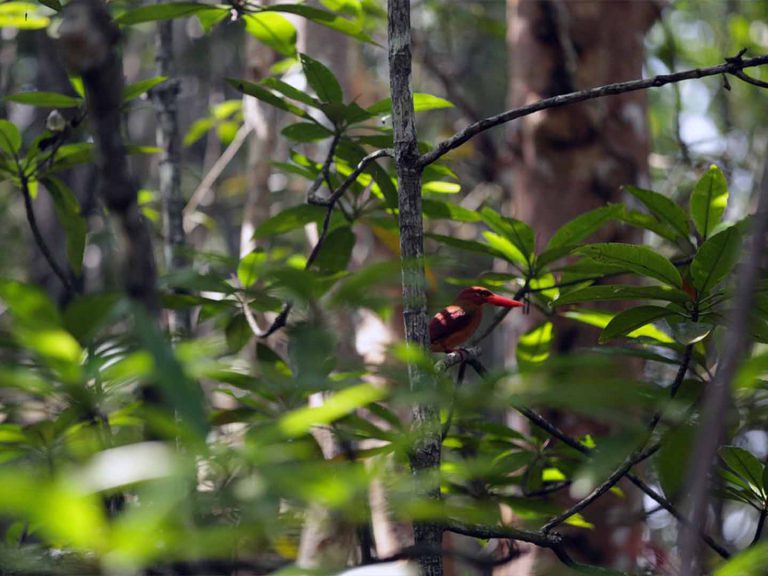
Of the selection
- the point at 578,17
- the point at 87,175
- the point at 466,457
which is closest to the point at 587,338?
the point at 466,457

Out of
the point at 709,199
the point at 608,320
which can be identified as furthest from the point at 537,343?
the point at 709,199

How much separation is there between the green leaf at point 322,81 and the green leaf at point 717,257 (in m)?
0.97

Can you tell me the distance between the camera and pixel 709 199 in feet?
6.25

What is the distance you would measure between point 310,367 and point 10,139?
1558mm

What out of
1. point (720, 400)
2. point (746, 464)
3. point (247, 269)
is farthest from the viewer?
point (247, 269)

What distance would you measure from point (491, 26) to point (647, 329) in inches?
144

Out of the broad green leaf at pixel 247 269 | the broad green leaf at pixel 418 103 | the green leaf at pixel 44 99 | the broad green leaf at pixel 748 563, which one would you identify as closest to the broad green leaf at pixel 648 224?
the broad green leaf at pixel 418 103

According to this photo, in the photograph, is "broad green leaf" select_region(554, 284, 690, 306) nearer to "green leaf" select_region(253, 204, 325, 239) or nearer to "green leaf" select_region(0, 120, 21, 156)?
"green leaf" select_region(253, 204, 325, 239)

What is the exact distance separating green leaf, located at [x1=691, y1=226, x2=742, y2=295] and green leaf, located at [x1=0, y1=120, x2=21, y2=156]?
1.61 meters

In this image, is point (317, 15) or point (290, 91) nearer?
point (290, 91)

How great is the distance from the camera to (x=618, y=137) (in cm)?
343

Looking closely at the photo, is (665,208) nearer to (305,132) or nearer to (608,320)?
(608,320)

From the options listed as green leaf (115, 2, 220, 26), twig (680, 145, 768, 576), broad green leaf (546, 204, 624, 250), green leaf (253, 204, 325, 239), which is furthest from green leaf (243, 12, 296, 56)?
twig (680, 145, 768, 576)

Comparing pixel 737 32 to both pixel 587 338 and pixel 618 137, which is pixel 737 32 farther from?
pixel 587 338
